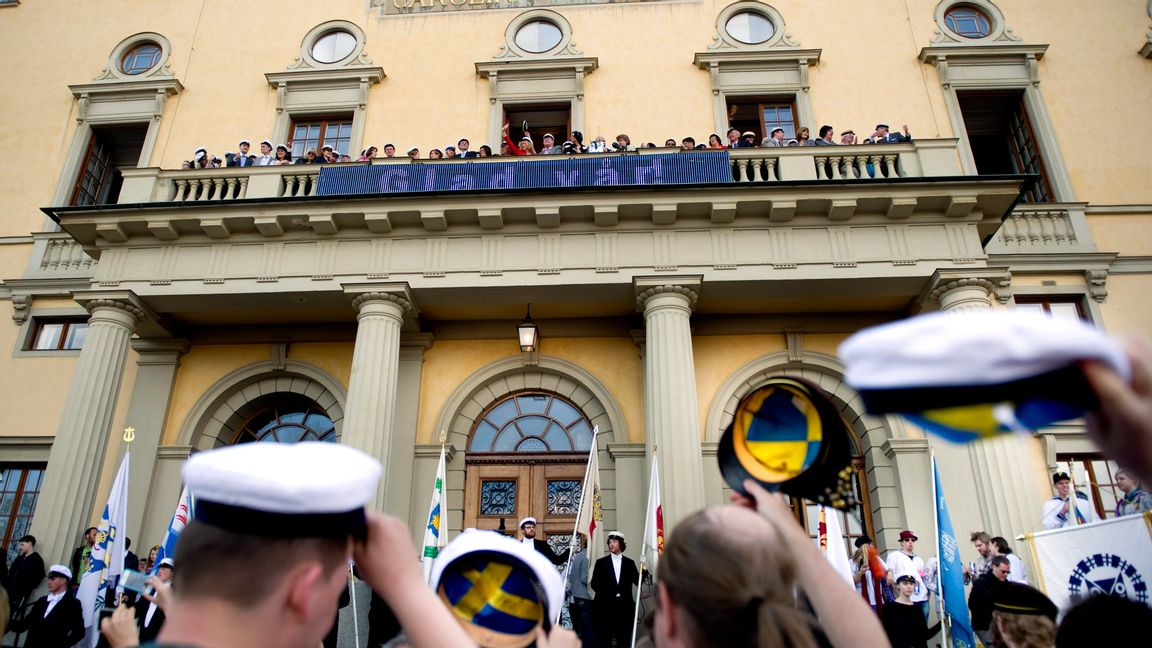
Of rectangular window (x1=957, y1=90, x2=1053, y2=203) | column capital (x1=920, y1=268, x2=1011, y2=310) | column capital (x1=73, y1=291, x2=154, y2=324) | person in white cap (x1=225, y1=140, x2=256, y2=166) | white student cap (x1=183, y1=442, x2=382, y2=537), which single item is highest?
rectangular window (x1=957, y1=90, x2=1053, y2=203)

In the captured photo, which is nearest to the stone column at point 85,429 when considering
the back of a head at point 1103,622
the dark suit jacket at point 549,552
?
the dark suit jacket at point 549,552

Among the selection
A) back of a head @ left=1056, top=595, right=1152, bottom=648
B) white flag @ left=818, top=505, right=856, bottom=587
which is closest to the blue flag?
white flag @ left=818, top=505, right=856, bottom=587

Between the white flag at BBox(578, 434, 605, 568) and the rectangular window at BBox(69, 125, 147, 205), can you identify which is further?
the rectangular window at BBox(69, 125, 147, 205)

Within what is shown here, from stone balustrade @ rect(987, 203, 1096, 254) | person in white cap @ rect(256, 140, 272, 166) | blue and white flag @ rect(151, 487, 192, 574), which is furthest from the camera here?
stone balustrade @ rect(987, 203, 1096, 254)

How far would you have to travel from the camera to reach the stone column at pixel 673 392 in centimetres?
1080

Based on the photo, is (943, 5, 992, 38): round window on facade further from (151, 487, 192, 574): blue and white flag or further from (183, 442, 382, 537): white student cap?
(183, 442, 382, 537): white student cap

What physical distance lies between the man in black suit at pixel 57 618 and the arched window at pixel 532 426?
650 cm

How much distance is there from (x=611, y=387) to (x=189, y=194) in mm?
8558

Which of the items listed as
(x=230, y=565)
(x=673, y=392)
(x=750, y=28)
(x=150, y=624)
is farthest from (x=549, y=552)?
(x=750, y=28)

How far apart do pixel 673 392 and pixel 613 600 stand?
10.3 feet

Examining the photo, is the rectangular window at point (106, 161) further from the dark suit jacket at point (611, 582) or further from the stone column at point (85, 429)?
the dark suit jacket at point (611, 582)

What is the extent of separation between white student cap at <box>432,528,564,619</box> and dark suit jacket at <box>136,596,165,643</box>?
8120 millimetres

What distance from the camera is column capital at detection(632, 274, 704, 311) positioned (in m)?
12.1

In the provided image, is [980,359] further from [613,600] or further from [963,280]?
[963,280]
